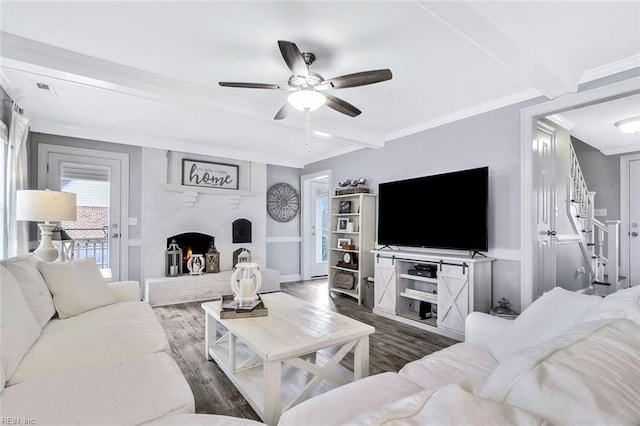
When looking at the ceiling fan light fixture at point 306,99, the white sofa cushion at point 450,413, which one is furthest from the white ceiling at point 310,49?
the white sofa cushion at point 450,413

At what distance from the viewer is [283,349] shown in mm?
1711

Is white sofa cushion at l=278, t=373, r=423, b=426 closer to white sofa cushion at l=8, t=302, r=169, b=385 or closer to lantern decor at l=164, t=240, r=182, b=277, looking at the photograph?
white sofa cushion at l=8, t=302, r=169, b=385

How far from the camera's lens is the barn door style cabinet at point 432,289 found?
Answer: 3.11 meters

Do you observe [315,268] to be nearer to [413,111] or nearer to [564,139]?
[413,111]

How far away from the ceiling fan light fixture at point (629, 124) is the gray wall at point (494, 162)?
185 centimetres

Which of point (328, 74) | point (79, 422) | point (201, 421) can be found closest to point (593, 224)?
point (328, 74)

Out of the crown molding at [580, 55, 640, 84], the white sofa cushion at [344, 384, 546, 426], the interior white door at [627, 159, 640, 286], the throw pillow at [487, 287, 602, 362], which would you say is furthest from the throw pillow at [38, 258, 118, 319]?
the interior white door at [627, 159, 640, 286]

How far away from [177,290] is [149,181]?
1706 millimetres

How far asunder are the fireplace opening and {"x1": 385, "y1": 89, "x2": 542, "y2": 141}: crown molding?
11.0 feet

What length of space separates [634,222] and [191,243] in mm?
7095

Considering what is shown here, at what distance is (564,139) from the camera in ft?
13.0

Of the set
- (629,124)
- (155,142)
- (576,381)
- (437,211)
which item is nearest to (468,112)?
(437,211)

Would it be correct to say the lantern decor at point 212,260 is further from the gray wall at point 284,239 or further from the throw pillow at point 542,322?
the throw pillow at point 542,322

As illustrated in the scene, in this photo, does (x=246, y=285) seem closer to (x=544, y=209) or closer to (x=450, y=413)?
(x=450, y=413)
